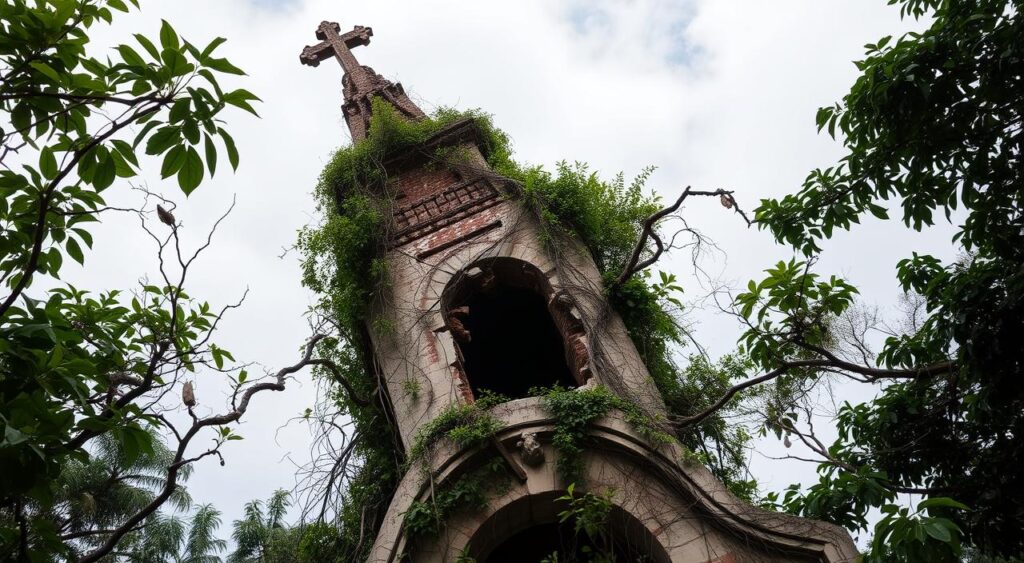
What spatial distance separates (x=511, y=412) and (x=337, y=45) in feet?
33.8

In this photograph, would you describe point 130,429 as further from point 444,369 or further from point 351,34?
point 351,34

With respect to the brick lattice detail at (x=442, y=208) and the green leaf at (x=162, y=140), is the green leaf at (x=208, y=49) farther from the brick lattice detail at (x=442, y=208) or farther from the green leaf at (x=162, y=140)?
the brick lattice detail at (x=442, y=208)

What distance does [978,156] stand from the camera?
6613mm

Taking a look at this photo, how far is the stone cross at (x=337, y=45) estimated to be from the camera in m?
14.8


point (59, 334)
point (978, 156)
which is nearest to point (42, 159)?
point (59, 334)

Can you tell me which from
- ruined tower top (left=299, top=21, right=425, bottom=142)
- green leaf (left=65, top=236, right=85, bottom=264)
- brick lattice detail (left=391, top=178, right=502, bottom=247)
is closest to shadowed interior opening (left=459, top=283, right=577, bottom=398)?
brick lattice detail (left=391, top=178, right=502, bottom=247)

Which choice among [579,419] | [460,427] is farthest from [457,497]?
[579,419]

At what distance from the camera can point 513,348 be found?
1164cm

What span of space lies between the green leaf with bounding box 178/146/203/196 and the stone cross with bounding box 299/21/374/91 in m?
11.4

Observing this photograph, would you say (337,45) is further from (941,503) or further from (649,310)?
(941,503)

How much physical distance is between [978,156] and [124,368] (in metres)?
6.71

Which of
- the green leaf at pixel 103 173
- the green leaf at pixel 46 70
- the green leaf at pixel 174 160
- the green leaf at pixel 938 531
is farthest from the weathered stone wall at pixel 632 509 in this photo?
the green leaf at pixel 46 70

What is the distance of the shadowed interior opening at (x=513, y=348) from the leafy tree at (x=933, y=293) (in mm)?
4084

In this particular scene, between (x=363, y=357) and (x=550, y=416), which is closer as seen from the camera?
(x=550, y=416)
